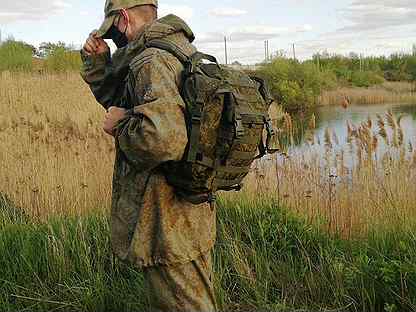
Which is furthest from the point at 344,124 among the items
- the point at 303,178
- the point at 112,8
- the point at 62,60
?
the point at 112,8

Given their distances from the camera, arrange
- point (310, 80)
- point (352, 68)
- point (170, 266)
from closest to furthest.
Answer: point (170, 266)
point (310, 80)
point (352, 68)

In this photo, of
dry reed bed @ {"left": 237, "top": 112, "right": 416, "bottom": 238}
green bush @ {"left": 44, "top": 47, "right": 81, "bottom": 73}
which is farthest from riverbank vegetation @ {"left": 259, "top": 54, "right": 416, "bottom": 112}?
dry reed bed @ {"left": 237, "top": 112, "right": 416, "bottom": 238}

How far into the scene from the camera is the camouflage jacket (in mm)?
2061

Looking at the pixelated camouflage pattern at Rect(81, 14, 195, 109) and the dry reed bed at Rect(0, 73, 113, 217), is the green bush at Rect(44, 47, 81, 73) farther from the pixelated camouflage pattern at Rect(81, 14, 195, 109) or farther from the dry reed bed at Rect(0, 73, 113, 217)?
the pixelated camouflage pattern at Rect(81, 14, 195, 109)

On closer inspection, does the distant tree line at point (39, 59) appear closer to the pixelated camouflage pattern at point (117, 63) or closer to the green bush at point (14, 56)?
the green bush at point (14, 56)

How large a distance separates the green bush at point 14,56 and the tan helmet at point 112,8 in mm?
18312

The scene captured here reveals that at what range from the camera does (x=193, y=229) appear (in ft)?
7.81

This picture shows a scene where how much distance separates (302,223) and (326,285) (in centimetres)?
90

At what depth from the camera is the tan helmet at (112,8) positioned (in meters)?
2.35

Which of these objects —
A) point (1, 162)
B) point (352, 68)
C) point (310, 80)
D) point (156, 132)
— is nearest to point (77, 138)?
point (1, 162)

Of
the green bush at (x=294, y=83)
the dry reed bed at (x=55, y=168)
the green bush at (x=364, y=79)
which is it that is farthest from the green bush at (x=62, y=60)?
the green bush at (x=364, y=79)

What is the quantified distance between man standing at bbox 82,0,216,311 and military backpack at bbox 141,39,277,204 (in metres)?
0.05

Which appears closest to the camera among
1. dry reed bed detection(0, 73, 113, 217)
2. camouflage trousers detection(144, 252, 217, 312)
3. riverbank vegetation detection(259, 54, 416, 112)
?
camouflage trousers detection(144, 252, 217, 312)

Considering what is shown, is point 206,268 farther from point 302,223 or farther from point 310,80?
point 310,80
